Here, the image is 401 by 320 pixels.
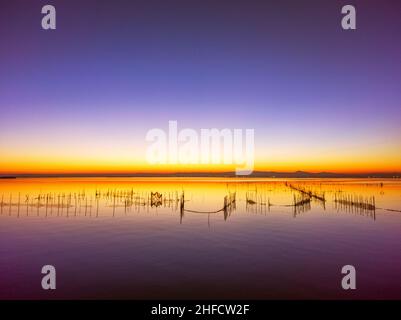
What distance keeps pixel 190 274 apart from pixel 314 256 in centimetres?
496

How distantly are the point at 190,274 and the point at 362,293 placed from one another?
16.5 feet

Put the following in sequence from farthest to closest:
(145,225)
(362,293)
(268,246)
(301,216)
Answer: (301,216)
(145,225)
(268,246)
(362,293)

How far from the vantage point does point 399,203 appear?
2898 cm

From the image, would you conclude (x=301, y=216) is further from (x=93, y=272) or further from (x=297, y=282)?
(x=93, y=272)

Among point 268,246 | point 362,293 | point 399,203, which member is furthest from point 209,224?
point 399,203

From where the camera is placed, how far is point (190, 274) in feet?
34.9

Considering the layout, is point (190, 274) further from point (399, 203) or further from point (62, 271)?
point (399, 203)

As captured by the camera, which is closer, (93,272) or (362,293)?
(362,293)
